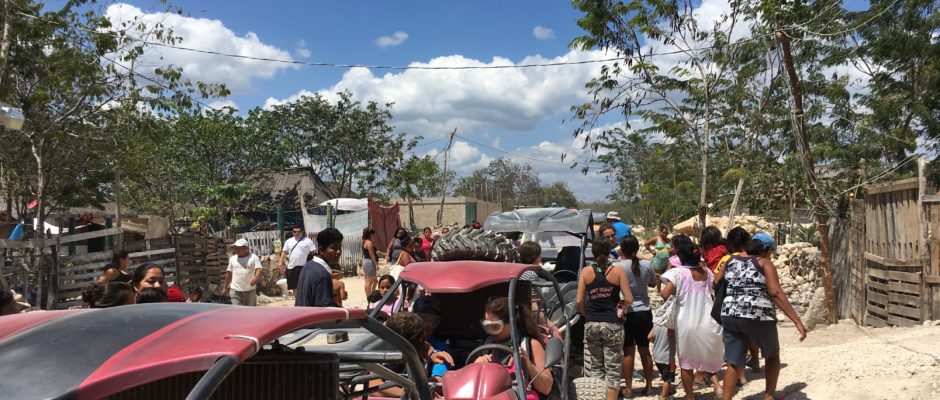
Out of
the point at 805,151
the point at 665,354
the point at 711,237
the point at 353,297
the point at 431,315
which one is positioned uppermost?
the point at 805,151

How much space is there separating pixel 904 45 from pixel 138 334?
21.3 metres

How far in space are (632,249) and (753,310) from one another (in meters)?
1.27

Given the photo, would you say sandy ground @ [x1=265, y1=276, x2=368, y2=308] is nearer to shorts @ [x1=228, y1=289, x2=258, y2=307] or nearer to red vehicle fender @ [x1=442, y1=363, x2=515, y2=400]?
shorts @ [x1=228, y1=289, x2=258, y2=307]

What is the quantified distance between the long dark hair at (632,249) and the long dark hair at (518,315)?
183cm

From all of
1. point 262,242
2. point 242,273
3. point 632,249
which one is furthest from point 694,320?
point 262,242

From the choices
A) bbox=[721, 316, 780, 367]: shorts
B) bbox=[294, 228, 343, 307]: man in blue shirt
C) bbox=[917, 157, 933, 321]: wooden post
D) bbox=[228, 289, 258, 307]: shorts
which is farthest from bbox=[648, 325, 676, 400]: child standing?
bbox=[228, 289, 258, 307]: shorts

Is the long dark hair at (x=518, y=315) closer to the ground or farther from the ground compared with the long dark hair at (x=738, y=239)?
closer to the ground

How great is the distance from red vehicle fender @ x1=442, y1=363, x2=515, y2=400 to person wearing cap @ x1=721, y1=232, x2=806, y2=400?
2315 mm

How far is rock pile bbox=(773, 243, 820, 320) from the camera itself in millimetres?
11492

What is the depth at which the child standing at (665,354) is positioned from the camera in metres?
6.32

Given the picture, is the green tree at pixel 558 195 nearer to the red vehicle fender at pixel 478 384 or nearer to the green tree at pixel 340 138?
the green tree at pixel 340 138

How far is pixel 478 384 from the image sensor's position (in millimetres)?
3605

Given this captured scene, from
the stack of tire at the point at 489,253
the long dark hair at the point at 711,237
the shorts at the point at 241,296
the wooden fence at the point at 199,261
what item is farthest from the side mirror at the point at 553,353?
the wooden fence at the point at 199,261

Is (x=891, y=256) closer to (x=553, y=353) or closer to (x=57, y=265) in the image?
(x=553, y=353)
